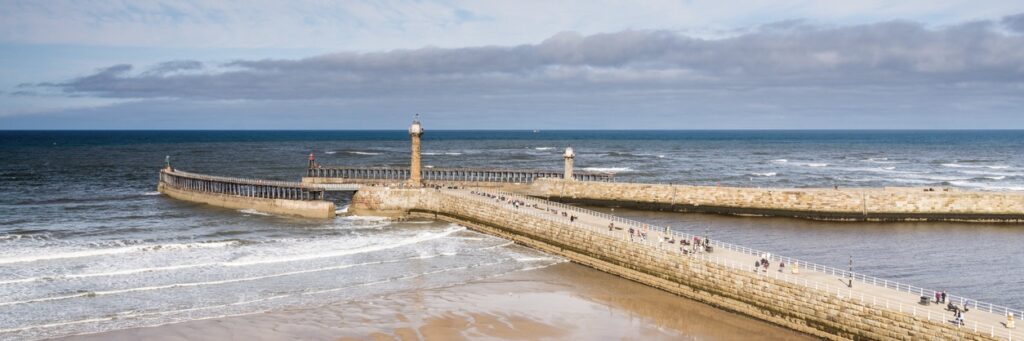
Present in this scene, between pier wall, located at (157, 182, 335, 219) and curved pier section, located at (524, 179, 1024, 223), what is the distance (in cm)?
2360

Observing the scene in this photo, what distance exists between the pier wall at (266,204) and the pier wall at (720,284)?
1218 cm

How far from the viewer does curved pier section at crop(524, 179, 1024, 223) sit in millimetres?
53281

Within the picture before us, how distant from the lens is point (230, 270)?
118ft

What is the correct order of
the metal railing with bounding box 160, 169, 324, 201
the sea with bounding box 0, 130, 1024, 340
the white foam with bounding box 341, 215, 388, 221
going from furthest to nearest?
the metal railing with bounding box 160, 169, 324, 201 < the white foam with bounding box 341, 215, 388, 221 < the sea with bounding box 0, 130, 1024, 340

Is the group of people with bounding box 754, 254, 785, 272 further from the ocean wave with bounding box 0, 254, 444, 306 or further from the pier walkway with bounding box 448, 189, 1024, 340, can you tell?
the ocean wave with bounding box 0, 254, 444, 306

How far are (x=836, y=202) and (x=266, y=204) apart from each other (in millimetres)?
43320

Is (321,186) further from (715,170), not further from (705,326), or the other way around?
(715,170)

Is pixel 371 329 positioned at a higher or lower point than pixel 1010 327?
lower

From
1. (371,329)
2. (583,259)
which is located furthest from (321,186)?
(371,329)

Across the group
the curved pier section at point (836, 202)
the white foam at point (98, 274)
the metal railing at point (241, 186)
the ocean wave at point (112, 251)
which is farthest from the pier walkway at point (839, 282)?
the metal railing at point (241, 186)

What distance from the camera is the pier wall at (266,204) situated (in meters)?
55.3

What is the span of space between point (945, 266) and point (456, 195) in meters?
31.0

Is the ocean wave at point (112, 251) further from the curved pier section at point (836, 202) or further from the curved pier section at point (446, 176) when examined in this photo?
the curved pier section at point (836, 202)

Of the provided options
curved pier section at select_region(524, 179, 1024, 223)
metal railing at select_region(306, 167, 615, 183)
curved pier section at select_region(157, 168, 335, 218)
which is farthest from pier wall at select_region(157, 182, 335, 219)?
curved pier section at select_region(524, 179, 1024, 223)
